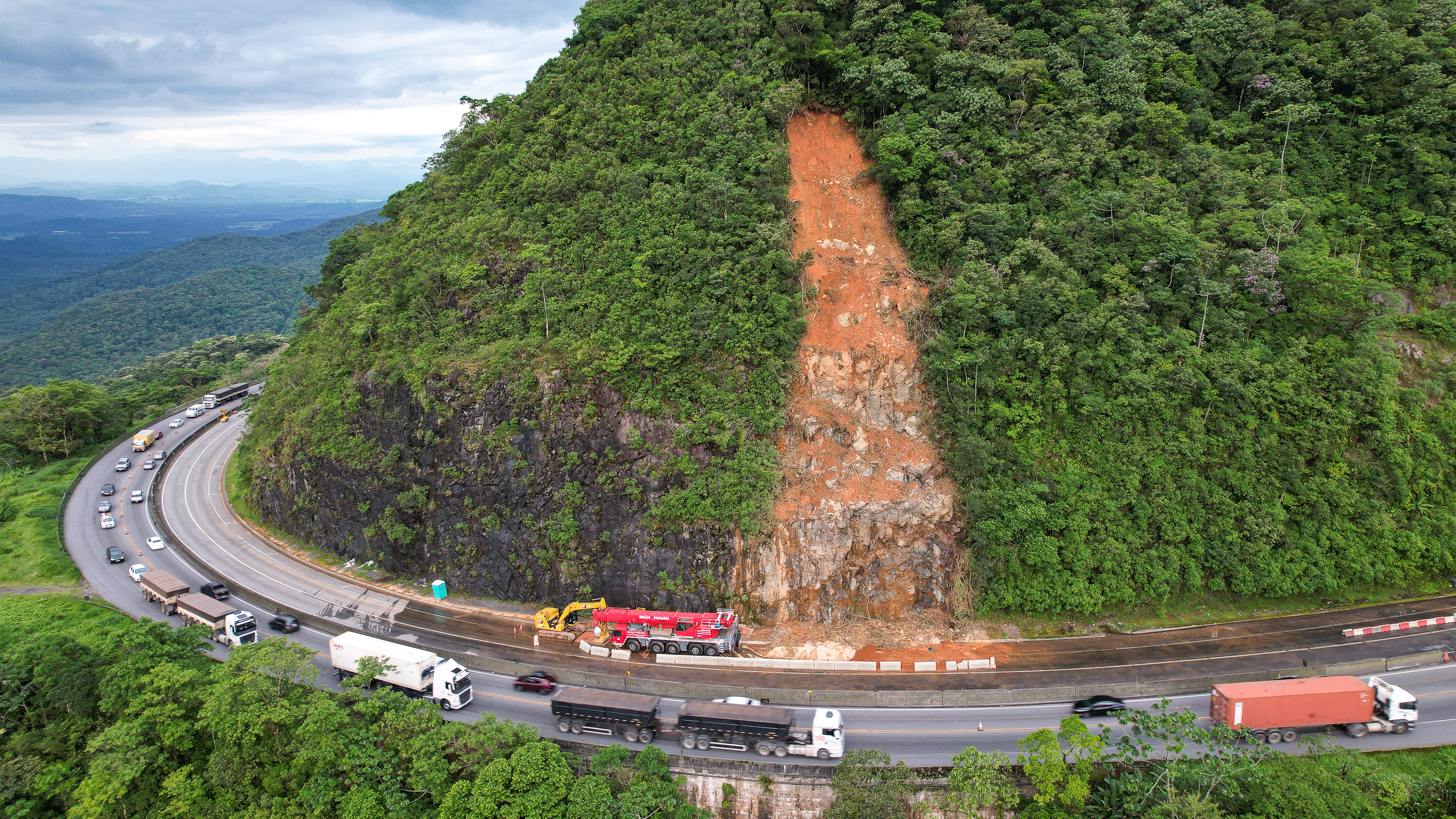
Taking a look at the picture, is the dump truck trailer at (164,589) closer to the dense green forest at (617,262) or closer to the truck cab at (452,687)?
the dense green forest at (617,262)

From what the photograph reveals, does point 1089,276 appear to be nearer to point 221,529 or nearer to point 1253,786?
point 1253,786

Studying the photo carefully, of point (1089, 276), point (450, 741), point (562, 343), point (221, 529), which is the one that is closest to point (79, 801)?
point (450, 741)

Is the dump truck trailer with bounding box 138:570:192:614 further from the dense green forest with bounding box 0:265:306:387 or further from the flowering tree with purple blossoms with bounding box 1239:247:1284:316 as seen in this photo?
the dense green forest with bounding box 0:265:306:387

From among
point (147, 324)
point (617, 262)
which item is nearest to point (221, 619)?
point (617, 262)

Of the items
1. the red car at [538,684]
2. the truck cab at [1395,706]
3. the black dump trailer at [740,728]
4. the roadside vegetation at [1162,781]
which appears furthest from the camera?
the red car at [538,684]

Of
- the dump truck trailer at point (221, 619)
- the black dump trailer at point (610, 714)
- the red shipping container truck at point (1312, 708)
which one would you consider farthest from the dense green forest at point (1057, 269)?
the dump truck trailer at point (221, 619)

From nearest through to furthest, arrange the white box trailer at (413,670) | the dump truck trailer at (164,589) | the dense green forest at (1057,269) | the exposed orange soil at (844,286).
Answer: the white box trailer at (413,670) → the dense green forest at (1057,269) → the exposed orange soil at (844,286) → the dump truck trailer at (164,589)

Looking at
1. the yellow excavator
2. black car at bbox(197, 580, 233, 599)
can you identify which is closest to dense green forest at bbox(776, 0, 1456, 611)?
the yellow excavator
